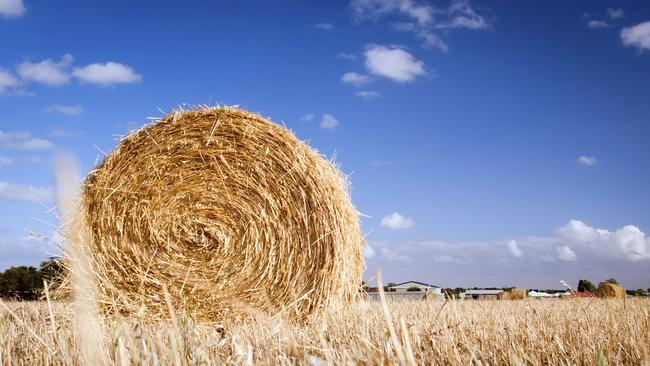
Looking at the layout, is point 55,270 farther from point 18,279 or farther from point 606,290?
point 18,279

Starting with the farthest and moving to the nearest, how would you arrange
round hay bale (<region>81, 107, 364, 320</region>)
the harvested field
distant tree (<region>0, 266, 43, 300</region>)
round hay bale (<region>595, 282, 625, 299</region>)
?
distant tree (<region>0, 266, 43, 300</region>)
round hay bale (<region>595, 282, 625, 299</region>)
round hay bale (<region>81, 107, 364, 320</region>)
the harvested field

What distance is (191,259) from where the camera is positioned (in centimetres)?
586

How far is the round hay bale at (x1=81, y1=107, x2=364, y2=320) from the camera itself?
5.75 meters

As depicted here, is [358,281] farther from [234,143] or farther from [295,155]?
[234,143]

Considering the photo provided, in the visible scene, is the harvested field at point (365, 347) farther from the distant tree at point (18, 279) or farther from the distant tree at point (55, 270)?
the distant tree at point (18, 279)

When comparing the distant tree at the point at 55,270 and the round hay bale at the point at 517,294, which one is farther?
the round hay bale at the point at 517,294

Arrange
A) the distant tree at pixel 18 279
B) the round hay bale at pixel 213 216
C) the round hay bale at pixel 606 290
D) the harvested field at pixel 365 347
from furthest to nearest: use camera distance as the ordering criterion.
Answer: the distant tree at pixel 18 279 → the round hay bale at pixel 606 290 → the round hay bale at pixel 213 216 → the harvested field at pixel 365 347

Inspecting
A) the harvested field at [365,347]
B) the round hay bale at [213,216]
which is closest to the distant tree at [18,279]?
the round hay bale at [213,216]

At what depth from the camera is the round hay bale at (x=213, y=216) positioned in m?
5.75

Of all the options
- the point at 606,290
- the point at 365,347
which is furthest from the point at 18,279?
the point at 365,347

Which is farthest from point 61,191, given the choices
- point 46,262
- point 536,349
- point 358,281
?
point 46,262

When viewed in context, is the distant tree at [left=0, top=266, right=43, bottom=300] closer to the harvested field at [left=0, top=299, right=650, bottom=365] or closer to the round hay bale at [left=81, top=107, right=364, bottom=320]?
the round hay bale at [left=81, top=107, right=364, bottom=320]

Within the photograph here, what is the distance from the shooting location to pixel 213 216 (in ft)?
19.7


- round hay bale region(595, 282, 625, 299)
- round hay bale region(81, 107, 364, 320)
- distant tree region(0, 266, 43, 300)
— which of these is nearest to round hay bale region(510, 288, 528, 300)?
round hay bale region(595, 282, 625, 299)
